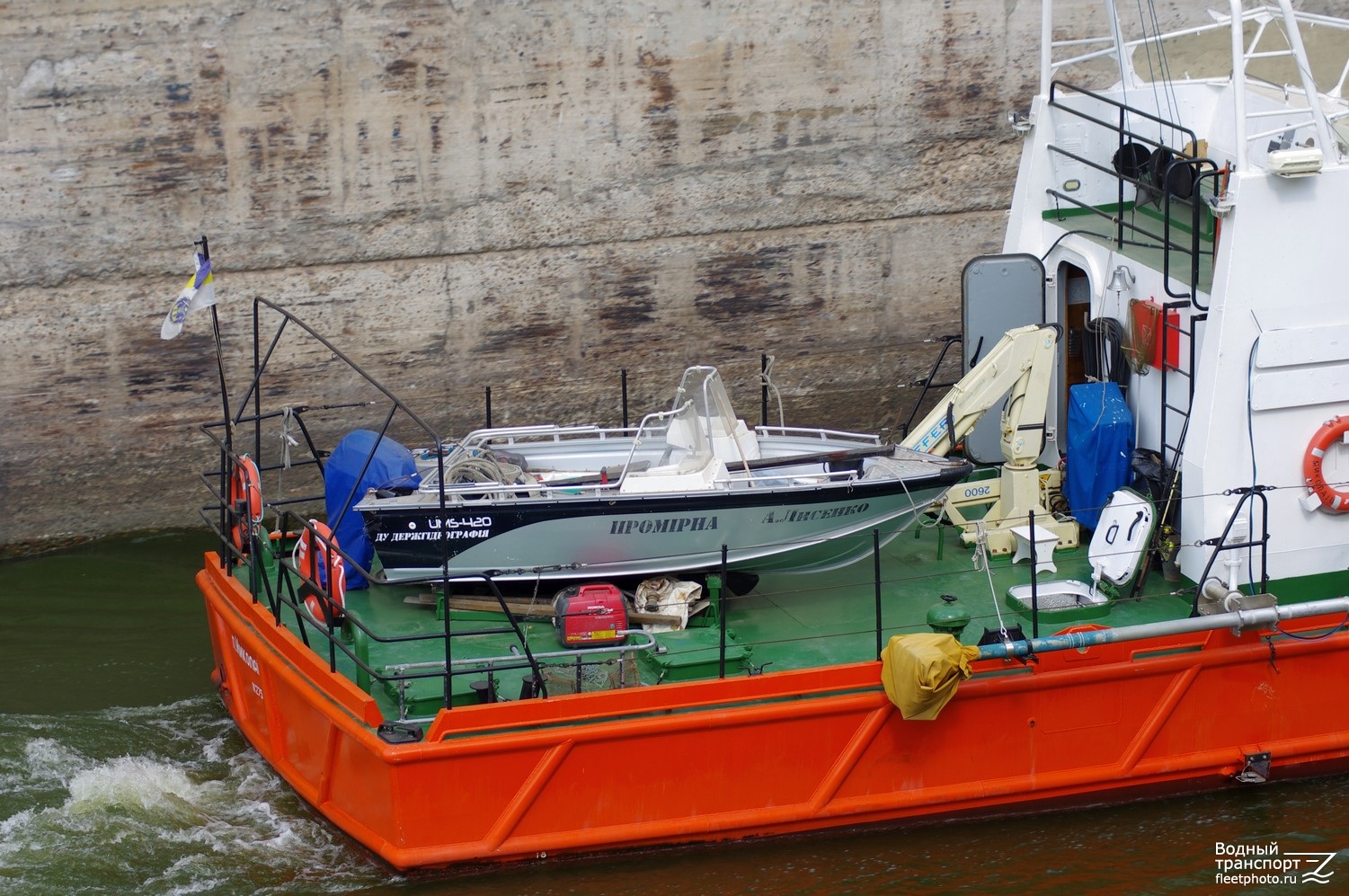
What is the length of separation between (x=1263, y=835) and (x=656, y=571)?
10.8 feet

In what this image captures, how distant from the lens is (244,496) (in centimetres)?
775

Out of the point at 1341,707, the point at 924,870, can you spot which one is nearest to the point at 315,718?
the point at 924,870

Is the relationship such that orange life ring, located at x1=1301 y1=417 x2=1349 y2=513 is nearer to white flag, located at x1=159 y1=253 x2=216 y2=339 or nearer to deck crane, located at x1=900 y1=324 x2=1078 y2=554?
deck crane, located at x1=900 y1=324 x2=1078 y2=554

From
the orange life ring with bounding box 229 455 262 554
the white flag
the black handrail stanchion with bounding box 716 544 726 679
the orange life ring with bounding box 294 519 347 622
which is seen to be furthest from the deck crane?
the white flag

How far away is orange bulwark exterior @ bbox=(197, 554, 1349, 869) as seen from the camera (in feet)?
21.5

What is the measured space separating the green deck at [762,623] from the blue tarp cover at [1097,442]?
39 cm

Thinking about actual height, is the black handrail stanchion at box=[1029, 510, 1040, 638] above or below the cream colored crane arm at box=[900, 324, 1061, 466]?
below

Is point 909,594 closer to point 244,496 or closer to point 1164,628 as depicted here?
point 1164,628

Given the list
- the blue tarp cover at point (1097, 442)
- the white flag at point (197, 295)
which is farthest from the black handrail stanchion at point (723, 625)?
the white flag at point (197, 295)

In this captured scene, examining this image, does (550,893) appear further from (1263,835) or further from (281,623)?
(1263,835)

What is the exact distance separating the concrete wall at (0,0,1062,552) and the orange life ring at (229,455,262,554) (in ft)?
13.0

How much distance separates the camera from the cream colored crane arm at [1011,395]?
7.87 metres

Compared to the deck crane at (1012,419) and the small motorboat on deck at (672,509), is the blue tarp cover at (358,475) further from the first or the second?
the deck crane at (1012,419)

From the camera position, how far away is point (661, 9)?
11867 mm
